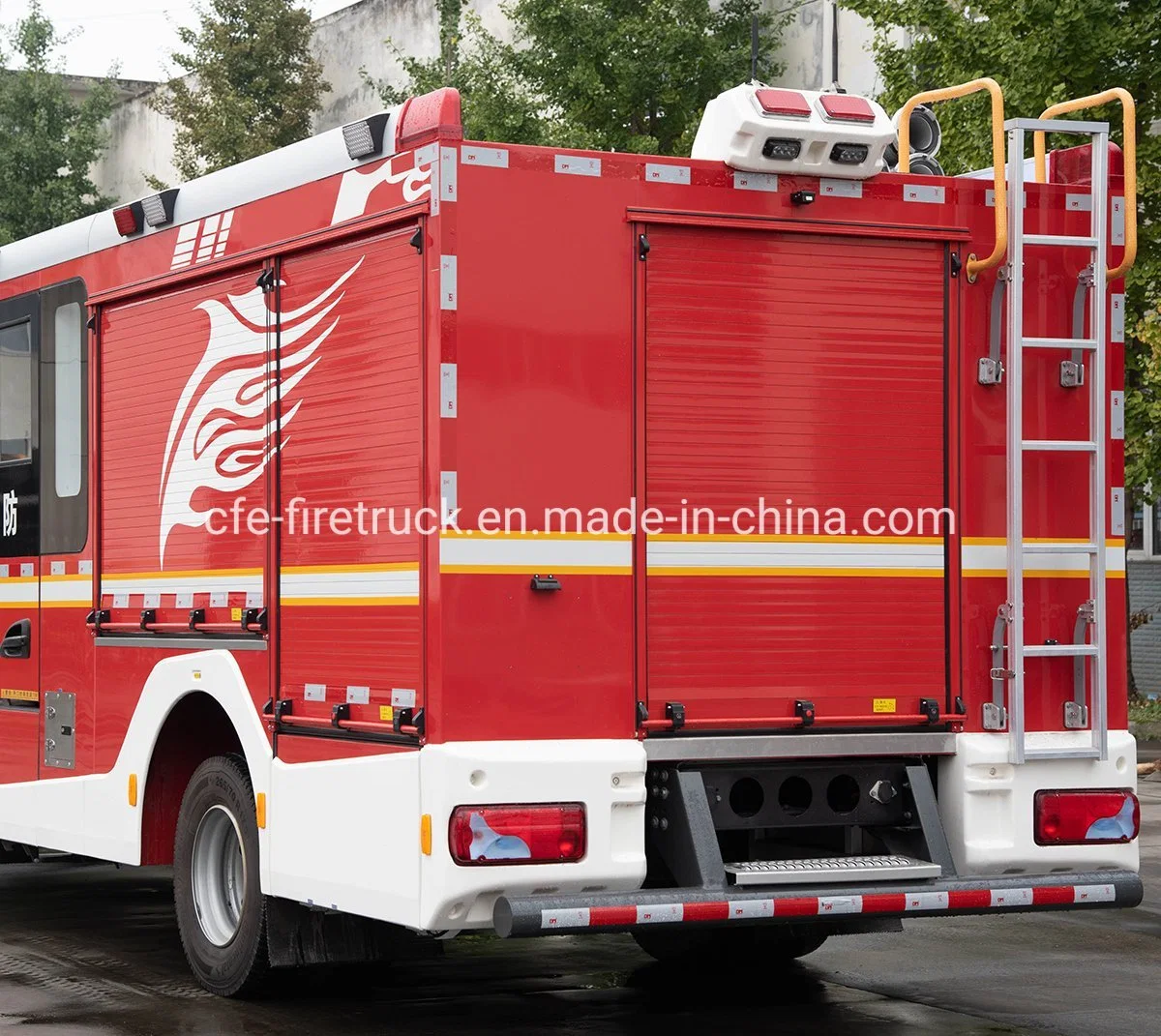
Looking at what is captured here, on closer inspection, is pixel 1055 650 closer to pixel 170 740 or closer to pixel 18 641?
pixel 170 740

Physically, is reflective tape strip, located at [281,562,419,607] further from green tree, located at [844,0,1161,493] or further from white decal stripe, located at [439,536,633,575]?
green tree, located at [844,0,1161,493]

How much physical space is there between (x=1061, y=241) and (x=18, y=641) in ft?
17.2

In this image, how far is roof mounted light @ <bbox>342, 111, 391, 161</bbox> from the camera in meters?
7.16

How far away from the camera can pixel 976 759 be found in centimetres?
Result: 736

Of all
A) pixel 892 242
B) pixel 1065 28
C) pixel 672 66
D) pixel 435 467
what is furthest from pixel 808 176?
pixel 672 66

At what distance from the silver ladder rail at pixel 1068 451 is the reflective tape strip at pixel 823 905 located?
1.63ft

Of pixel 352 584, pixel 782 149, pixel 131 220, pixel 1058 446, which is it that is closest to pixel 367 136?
pixel 782 149

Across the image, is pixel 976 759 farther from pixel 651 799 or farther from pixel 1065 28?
pixel 1065 28

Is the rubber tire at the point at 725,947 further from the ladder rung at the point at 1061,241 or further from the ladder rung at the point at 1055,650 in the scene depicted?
the ladder rung at the point at 1061,241

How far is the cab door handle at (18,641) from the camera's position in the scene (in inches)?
381

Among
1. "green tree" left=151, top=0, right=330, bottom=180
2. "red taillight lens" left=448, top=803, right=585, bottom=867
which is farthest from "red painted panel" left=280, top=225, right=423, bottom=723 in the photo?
"green tree" left=151, top=0, right=330, bottom=180

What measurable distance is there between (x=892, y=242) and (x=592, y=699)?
205 centimetres

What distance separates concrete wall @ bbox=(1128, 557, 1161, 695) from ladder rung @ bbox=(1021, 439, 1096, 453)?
17468mm

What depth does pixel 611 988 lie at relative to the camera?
8625mm
